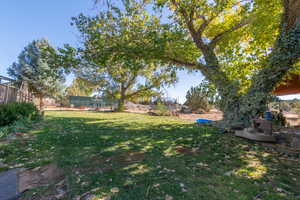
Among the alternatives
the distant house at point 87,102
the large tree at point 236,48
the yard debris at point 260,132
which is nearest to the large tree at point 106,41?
the large tree at point 236,48

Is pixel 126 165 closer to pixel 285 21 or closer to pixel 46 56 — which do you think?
pixel 46 56

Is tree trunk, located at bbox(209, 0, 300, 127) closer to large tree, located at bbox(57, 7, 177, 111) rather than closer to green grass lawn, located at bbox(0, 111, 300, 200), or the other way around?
green grass lawn, located at bbox(0, 111, 300, 200)

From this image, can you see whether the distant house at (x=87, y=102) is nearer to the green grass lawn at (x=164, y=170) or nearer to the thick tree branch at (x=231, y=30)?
the thick tree branch at (x=231, y=30)

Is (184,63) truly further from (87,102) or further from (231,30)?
(87,102)

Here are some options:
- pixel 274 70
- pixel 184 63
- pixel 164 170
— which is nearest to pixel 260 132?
pixel 274 70

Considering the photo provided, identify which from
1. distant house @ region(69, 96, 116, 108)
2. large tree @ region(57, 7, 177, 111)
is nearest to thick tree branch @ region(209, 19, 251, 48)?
large tree @ region(57, 7, 177, 111)

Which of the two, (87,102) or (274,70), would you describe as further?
(87,102)

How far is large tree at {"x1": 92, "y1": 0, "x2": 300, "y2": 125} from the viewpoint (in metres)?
4.34

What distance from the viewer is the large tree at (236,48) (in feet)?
14.2

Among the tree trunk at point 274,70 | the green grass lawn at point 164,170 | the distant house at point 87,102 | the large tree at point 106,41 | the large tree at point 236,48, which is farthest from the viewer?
the distant house at point 87,102

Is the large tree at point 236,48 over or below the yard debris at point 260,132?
over

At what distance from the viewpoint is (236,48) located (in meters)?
5.94

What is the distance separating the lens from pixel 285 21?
4.42 metres

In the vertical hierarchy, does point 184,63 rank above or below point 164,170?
above
